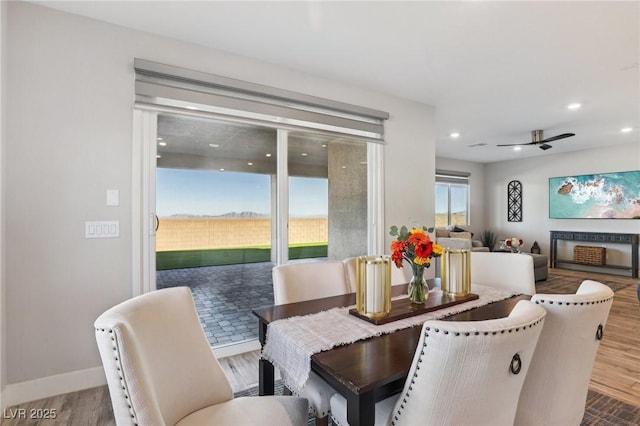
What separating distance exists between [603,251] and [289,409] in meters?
7.45

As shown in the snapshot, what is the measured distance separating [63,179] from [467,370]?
8.32ft

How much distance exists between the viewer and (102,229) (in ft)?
7.43

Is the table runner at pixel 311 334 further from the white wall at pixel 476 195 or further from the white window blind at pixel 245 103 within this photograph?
the white wall at pixel 476 195

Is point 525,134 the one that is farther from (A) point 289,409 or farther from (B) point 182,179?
(A) point 289,409

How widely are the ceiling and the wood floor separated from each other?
2.49m

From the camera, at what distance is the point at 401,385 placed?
3.48ft

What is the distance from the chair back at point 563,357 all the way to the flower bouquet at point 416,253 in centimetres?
47

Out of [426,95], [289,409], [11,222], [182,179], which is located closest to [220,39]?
[182,179]

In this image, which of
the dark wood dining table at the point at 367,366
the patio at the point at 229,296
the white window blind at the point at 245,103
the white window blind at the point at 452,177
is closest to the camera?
the dark wood dining table at the point at 367,366

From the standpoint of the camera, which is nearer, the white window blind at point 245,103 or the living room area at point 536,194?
the white window blind at point 245,103

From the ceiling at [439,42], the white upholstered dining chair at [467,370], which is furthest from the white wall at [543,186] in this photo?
the white upholstered dining chair at [467,370]

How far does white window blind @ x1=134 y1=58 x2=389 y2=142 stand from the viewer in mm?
2398

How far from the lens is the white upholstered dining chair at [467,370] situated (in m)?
0.87

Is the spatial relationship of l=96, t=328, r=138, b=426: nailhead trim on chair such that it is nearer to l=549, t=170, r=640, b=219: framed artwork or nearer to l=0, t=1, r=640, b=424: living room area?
l=0, t=1, r=640, b=424: living room area
